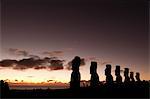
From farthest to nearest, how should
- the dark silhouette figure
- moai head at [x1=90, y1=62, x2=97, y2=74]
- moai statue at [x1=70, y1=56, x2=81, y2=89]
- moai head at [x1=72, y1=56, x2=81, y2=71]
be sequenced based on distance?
moai head at [x1=90, y1=62, x2=97, y2=74] → moai head at [x1=72, y1=56, x2=81, y2=71] → moai statue at [x1=70, y1=56, x2=81, y2=89] → the dark silhouette figure

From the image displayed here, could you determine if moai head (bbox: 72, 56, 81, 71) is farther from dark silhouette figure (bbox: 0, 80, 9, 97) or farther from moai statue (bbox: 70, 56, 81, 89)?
dark silhouette figure (bbox: 0, 80, 9, 97)

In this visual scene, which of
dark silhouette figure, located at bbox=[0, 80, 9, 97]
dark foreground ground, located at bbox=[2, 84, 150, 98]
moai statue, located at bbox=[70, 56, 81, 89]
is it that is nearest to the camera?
dark foreground ground, located at bbox=[2, 84, 150, 98]

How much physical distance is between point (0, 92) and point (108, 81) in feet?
75.1

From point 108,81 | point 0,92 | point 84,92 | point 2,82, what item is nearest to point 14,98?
point 0,92

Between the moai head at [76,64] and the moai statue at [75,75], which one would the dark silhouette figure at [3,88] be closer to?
the moai statue at [75,75]

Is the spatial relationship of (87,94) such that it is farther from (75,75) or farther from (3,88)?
(3,88)

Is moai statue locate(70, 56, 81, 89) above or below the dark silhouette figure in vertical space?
above

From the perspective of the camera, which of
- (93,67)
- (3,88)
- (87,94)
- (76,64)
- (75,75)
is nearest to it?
(87,94)

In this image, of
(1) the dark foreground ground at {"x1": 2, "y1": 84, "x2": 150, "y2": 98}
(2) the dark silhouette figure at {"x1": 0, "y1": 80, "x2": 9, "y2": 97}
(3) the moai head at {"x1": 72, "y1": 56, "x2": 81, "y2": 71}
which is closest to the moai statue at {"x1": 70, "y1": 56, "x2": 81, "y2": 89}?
(3) the moai head at {"x1": 72, "y1": 56, "x2": 81, "y2": 71}

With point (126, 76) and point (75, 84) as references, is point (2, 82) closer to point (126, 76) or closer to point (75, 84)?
point (75, 84)

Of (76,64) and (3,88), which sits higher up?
(76,64)

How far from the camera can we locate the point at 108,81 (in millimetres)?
46594

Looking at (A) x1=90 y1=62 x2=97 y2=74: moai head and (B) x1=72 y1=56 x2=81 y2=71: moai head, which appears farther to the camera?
(A) x1=90 y1=62 x2=97 y2=74: moai head

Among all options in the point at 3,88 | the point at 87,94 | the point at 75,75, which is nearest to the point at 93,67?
the point at 75,75
